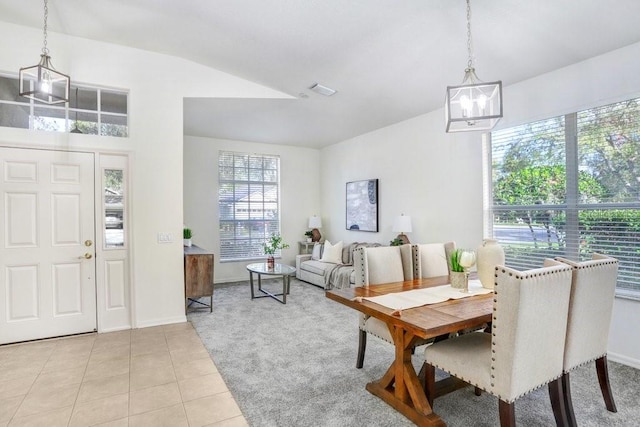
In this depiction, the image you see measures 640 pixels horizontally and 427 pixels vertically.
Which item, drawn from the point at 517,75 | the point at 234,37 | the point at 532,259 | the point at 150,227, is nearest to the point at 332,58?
the point at 234,37

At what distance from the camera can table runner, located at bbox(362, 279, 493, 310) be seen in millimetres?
2148

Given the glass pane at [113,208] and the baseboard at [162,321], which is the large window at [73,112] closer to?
the glass pane at [113,208]

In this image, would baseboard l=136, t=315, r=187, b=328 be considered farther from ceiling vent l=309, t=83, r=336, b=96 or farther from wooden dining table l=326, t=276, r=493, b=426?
ceiling vent l=309, t=83, r=336, b=96

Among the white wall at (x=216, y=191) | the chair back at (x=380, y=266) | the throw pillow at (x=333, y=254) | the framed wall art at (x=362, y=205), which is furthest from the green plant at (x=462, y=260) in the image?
the white wall at (x=216, y=191)

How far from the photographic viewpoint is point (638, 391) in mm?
2486

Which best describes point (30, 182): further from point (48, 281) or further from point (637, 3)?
point (637, 3)

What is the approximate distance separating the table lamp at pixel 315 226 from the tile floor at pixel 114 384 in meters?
3.85

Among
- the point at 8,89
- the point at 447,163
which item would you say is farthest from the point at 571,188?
the point at 8,89

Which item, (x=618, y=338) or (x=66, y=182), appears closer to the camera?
(x=618, y=338)

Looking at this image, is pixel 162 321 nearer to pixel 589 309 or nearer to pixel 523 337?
pixel 523 337

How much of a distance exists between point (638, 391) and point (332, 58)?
3940 millimetres

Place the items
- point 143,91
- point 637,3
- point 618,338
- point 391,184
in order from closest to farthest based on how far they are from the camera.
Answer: point 637,3 → point 618,338 → point 143,91 → point 391,184

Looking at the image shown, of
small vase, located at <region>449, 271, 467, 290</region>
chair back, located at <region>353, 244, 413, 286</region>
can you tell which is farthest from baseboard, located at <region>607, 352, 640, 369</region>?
chair back, located at <region>353, 244, 413, 286</region>

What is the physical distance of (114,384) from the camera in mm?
2621
